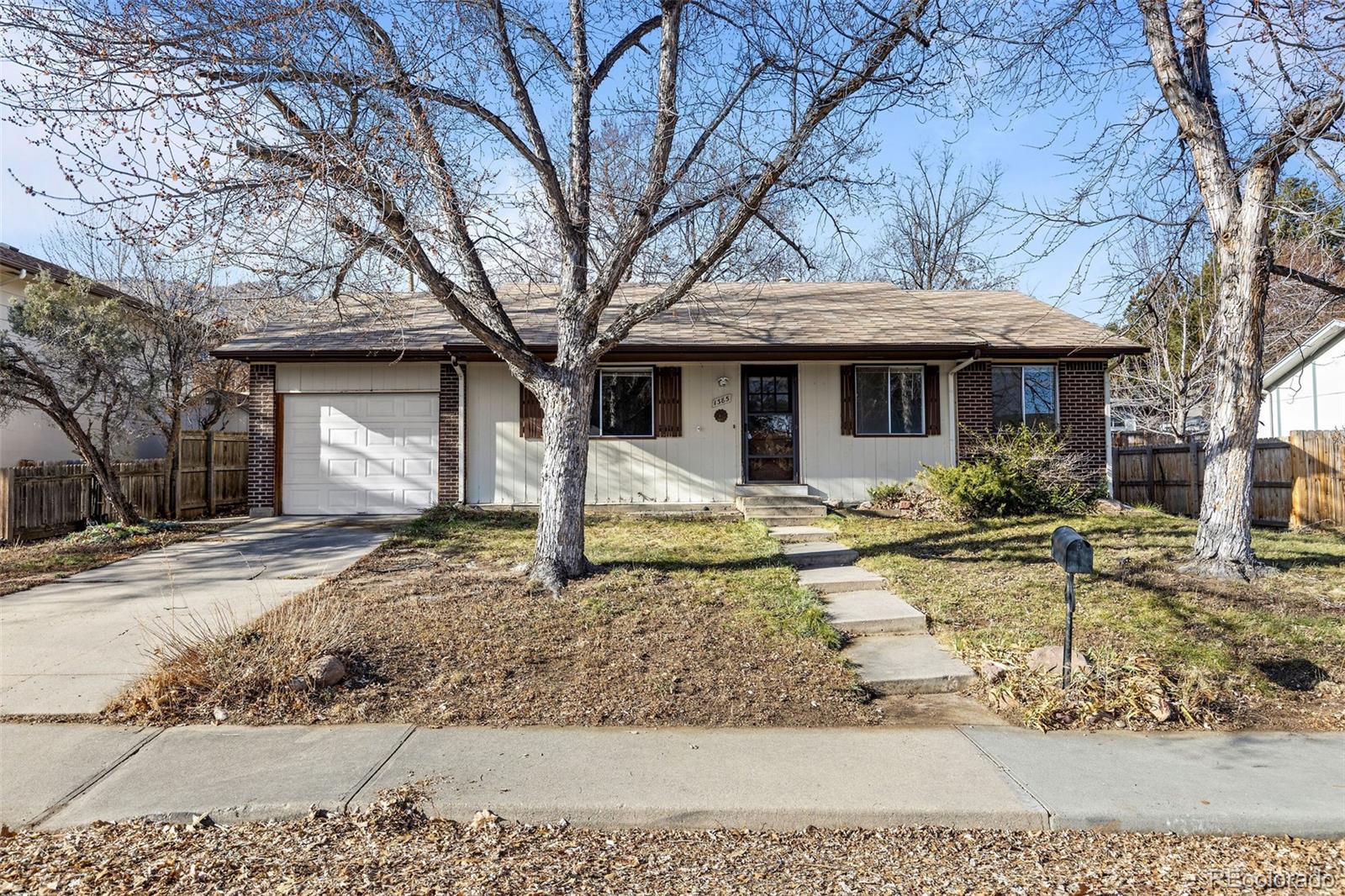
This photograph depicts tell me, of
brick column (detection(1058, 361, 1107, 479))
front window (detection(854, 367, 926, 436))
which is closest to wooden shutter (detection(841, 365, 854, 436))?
front window (detection(854, 367, 926, 436))

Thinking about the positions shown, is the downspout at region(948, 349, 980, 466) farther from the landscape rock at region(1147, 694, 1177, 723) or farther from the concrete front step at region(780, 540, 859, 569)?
the landscape rock at region(1147, 694, 1177, 723)

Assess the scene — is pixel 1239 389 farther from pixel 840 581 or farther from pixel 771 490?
pixel 771 490

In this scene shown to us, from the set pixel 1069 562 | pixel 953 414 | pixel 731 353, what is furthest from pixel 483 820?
pixel 953 414

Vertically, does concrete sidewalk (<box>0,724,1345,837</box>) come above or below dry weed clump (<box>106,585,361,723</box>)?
Result: below

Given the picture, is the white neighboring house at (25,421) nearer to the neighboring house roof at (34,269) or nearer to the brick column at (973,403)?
the neighboring house roof at (34,269)

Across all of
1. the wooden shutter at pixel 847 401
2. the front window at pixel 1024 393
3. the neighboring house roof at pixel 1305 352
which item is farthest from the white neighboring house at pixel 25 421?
the neighboring house roof at pixel 1305 352

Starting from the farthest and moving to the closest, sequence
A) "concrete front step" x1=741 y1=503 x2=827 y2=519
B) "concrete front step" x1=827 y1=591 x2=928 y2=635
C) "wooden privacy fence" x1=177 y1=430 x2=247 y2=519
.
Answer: "wooden privacy fence" x1=177 y1=430 x2=247 y2=519, "concrete front step" x1=741 y1=503 x2=827 y2=519, "concrete front step" x1=827 y1=591 x2=928 y2=635

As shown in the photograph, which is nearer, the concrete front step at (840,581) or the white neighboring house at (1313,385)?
the concrete front step at (840,581)

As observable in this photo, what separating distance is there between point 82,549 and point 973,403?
44.9ft

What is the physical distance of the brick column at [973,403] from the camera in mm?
13609

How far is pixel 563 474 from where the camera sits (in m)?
7.61

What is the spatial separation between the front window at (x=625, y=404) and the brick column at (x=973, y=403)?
5357 mm

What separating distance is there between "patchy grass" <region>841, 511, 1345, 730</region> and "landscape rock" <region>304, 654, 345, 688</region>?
4.44 metres

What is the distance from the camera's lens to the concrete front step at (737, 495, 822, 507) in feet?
40.8
